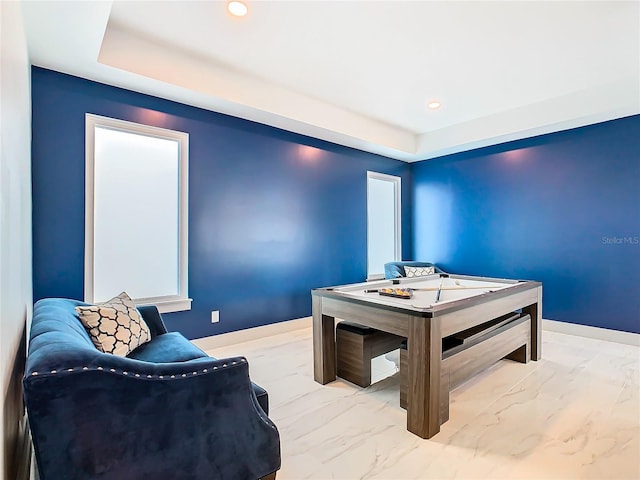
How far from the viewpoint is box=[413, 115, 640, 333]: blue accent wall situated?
3.82 metres

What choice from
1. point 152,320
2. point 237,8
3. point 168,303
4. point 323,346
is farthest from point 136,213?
point 323,346

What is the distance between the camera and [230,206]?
148 inches

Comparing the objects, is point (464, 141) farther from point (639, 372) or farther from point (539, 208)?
point (639, 372)

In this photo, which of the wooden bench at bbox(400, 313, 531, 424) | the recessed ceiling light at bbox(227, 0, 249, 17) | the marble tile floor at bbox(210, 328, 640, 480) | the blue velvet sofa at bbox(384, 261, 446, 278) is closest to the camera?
the marble tile floor at bbox(210, 328, 640, 480)

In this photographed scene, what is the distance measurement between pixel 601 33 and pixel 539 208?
2.21m

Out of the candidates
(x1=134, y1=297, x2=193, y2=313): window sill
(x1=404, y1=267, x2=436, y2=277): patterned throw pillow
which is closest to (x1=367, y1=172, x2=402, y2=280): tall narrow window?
(x1=404, y1=267, x2=436, y2=277): patterned throw pillow

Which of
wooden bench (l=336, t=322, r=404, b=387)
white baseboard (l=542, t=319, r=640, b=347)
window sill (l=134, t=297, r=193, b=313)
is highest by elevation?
window sill (l=134, t=297, r=193, b=313)

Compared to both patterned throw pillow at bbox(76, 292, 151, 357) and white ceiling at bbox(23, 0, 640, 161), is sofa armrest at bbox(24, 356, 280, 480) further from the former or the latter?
white ceiling at bbox(23, 0, 640, 161)

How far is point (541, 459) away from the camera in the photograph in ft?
5.92

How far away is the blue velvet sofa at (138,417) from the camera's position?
1.02m

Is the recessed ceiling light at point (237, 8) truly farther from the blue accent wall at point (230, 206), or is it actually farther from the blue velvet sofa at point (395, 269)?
the blue velvet sofa at point (395, 269)

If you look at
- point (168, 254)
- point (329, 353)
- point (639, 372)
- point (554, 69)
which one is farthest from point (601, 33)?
point (168, 254)

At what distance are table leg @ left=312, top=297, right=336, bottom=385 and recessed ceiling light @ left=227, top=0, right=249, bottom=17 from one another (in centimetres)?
219

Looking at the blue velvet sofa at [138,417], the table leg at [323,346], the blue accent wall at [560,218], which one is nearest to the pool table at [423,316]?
the table leg at [323,346]
